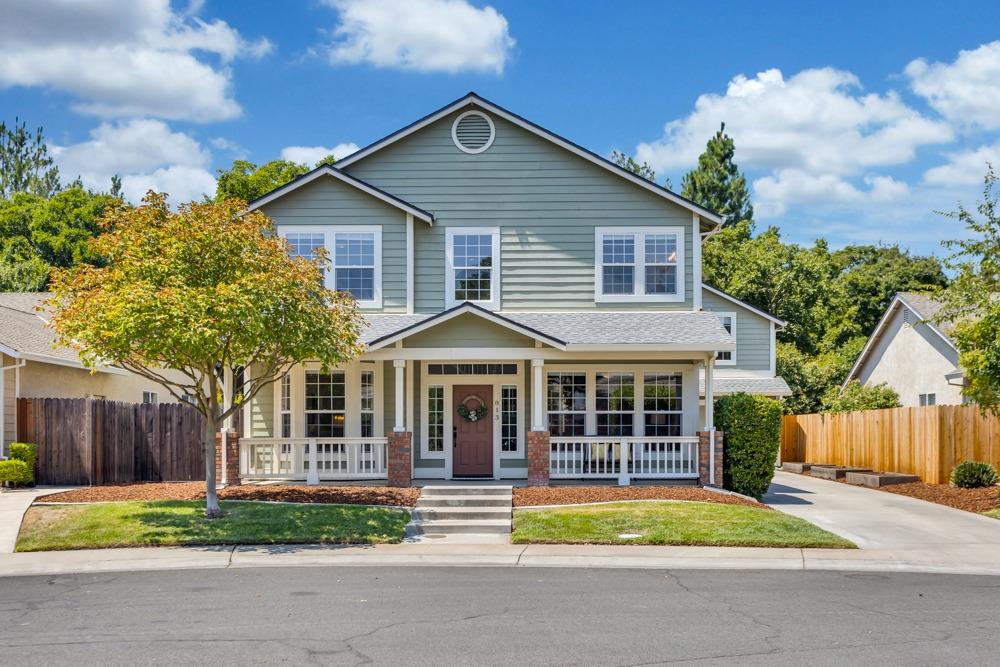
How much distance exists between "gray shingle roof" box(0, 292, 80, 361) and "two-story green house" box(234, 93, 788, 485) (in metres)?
6.06

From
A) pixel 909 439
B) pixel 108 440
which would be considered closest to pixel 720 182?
pixel 909 439

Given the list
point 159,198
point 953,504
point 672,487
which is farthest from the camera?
point 953,504

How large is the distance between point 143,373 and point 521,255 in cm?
872

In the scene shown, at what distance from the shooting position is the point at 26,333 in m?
25.5

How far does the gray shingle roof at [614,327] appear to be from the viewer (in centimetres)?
1992

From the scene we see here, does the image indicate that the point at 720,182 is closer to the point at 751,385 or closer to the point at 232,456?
the point at 751,385

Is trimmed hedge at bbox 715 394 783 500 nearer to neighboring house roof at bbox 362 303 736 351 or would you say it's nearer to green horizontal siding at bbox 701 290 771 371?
neighboring house roof at bbox 362 303 736 351

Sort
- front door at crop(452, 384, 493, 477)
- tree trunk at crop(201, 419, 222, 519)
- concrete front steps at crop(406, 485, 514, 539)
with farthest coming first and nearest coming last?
front door at crop(452, 384, 493, 477)
concrete front steps at crop(406, 485, 514, 539)
tree trunk at crop(201, 419, 222, 519)

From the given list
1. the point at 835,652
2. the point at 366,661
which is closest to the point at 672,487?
the point at 835,652

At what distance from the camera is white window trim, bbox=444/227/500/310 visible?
22156 mm

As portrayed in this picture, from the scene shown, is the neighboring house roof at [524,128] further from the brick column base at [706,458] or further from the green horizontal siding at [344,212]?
the brick column base at [706,458]

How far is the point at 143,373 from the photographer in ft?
56.5

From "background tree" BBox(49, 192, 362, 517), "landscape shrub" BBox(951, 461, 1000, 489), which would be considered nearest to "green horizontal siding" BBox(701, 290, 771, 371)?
"landscape shrub" BBox(951, 461, 1000, 489)

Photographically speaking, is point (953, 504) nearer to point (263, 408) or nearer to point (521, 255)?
point (521, 255)
